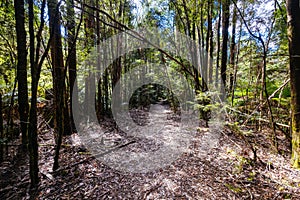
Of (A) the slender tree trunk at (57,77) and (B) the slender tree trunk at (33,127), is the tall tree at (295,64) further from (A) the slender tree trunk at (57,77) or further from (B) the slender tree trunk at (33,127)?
(B) the slender tree trunk at (33,127)

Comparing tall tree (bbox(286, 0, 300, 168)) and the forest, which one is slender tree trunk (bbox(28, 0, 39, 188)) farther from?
tall tree (bbox(286, 0, 300, 168))

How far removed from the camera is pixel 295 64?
3.31 meters

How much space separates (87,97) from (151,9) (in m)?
5.91

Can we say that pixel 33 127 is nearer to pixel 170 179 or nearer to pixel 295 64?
pixel 170 179

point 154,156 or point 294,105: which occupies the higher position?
point 294,105

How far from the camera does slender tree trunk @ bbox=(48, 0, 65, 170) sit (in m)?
2.75

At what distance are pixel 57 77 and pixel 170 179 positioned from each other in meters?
2.88

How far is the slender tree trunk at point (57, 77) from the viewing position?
2750 mm

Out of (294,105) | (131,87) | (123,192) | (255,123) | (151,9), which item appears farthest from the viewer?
(131,87)

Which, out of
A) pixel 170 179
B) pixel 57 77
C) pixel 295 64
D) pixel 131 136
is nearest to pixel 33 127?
pixel 57 77

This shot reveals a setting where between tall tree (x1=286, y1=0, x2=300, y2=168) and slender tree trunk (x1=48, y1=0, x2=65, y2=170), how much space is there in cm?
409

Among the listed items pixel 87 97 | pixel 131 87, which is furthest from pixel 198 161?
pixel 131 87

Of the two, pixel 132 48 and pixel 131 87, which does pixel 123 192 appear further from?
pixel 131 87

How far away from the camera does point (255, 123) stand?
5.86 metres
